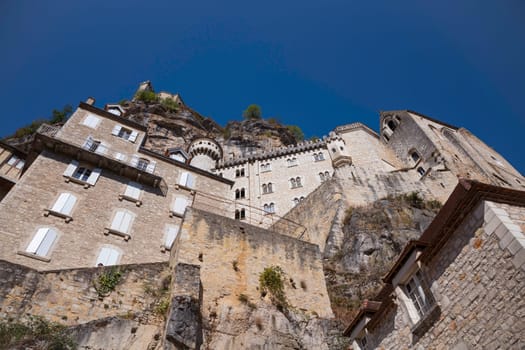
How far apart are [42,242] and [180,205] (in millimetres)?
7252

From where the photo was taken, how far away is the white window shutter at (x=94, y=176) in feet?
60.2

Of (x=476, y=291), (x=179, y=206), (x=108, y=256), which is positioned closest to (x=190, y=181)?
(x=179, y=206)

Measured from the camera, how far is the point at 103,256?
1533cm

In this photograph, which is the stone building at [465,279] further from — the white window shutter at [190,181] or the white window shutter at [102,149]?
the white window shutter at [102,149]

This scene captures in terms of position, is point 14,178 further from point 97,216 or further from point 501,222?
point 501,222

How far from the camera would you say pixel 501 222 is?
6879mm

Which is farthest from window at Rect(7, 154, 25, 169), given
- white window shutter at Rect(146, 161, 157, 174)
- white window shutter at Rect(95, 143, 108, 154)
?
white window shutter at Rect(146, 161, 157, 174)

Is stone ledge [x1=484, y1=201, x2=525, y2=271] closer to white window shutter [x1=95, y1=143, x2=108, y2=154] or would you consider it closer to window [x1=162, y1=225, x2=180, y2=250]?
window [x1=162, y1=225, x2=180, y2=250]

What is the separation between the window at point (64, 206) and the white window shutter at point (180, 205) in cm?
513

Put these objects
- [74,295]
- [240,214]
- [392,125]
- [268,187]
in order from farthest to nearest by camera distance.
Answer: [392,125] → [268,187] → [240,214] → [74,295]

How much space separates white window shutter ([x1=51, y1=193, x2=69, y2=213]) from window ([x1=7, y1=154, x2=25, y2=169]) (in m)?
10.2

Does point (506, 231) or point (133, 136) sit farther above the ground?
point (133, 136)

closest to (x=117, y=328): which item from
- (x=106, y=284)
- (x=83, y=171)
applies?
(x=106, y=284)

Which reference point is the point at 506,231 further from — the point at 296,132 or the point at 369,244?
the point at 296,132
